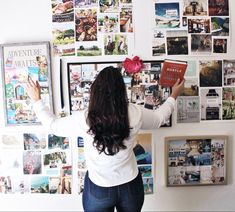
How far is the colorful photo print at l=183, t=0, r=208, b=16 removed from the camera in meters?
1.54

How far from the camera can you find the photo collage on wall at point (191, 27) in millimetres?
1535

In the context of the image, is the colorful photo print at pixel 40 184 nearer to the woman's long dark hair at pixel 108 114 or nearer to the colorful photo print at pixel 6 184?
the colorful photo print at pixel 6 184

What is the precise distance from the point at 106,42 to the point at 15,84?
22.1 inches

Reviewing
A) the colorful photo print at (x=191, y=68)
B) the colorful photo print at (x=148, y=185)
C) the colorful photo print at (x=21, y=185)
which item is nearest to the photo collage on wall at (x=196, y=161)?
the colorful photo print at (x=148, y=185)

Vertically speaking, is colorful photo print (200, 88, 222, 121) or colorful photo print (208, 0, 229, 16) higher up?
colorful photo print (208, 0, 229, 16)

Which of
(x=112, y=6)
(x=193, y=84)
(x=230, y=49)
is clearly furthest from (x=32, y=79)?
(x=230, y=49)

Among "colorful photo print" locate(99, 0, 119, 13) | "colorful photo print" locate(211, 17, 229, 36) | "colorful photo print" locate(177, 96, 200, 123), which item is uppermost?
"colorful photo print" locate(99, 0, 119, 13)

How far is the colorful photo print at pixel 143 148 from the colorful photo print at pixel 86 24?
24.2 inches

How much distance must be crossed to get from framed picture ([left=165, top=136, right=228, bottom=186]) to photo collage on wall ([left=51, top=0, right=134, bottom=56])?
2.02 ft

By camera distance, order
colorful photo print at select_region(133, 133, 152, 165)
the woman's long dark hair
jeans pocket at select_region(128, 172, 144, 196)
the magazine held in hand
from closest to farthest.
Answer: the woman's long dark hair, jeans pocket at select_region(128, 172, 144, 196), the magazine held in hand, colorful photo print at select_region(133, 133, 152, 165)

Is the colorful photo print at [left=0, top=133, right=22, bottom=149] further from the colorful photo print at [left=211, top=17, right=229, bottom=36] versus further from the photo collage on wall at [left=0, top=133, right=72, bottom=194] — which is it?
the colorful photo print at [left=211, top=17, right=229, bottom=36]

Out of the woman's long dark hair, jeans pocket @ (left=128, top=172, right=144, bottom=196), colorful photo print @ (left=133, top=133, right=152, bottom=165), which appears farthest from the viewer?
colorful photo print @ (left=133, top=133, right=152, bottom=165)

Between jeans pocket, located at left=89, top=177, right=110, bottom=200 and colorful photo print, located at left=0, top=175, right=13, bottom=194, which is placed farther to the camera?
colorful photo print, located at left=0, top=175, right=13, bottom=194

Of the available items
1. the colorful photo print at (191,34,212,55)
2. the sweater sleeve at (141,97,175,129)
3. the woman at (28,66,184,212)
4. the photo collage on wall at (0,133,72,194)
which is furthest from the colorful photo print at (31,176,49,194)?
the colorful photo print at (191,34,212,55)
